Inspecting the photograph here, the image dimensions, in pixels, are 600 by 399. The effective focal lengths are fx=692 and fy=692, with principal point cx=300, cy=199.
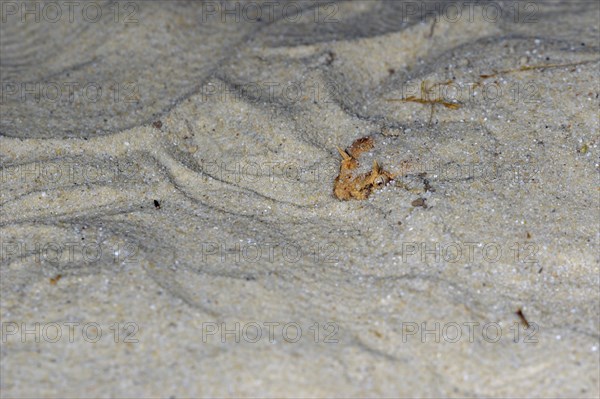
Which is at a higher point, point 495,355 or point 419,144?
point 419,144

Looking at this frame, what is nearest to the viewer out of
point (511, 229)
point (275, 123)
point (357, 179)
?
point (511, 229)

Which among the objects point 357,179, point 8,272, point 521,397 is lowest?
point 521,397

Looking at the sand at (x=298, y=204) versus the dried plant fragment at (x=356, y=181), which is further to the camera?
Answer: the dried plant fragment at (x=356, y=181)

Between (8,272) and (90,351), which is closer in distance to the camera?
(90,351)

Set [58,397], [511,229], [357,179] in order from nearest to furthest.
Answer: [58,397] → [511,229] → [357,179]

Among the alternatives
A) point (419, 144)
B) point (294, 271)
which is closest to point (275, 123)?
point (419, 144)

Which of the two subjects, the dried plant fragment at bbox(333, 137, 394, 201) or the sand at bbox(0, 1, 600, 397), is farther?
the dried plant fragment at bbox(333, 137, 394, 201)

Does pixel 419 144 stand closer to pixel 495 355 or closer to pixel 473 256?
pixel 473 256

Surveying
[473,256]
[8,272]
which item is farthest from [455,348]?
[8,272]
